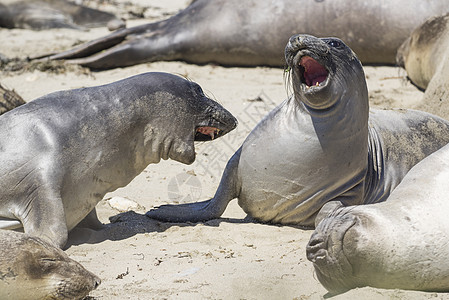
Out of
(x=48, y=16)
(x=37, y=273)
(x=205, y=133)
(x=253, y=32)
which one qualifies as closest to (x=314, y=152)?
(x=205, y=133)

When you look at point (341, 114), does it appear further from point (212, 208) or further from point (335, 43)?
point (212, 208)

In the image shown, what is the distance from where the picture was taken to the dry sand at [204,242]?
10.4 ft

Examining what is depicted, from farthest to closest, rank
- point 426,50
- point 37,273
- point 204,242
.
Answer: point 426,50 → point 204,242 → point 37,273

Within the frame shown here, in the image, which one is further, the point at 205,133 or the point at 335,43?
the point at 205,133

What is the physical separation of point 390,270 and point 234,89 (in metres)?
4.25

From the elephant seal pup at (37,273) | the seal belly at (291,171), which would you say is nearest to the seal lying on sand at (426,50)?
the seal belly at (291,171)

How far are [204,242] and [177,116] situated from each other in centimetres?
74

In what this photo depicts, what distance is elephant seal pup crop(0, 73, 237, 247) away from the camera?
12.7 feet

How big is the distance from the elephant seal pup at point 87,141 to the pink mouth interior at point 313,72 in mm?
625

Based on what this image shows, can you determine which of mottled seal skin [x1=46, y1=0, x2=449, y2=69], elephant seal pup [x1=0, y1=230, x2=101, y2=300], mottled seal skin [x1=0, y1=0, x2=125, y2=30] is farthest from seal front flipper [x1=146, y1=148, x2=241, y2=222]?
mottled seal skin [x1=0, y1=0, x2=125, y2=30]

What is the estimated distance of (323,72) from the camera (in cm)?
407

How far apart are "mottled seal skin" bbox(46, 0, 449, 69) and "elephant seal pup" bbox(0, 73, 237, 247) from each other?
3.73 meters

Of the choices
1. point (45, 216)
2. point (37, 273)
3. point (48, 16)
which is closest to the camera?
point (37, 273)

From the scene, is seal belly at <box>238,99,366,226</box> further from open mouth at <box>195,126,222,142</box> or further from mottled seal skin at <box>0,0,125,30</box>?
mottled seal skin at <box>0,0,125,30</box>
